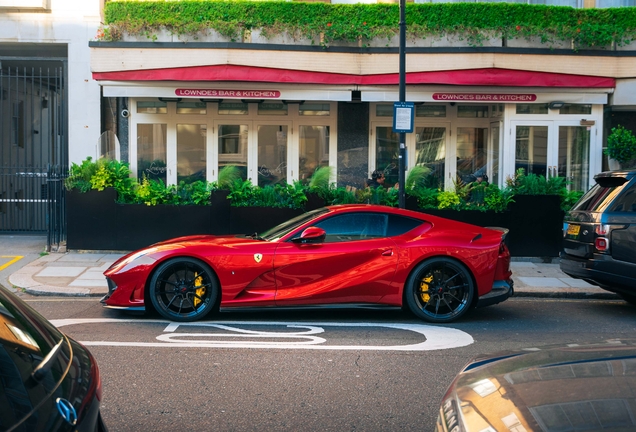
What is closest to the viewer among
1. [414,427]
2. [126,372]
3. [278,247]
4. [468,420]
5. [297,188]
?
[468,420]

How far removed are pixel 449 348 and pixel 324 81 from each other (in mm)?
8383

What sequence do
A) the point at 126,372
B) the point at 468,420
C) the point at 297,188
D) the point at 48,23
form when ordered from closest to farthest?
the point at 468,420 → the point at 126,372 → the point at 297,188 → the point at 48,23

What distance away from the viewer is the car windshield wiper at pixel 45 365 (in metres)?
2.33

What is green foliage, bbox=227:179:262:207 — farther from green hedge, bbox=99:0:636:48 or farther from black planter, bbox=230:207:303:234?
green hedge, bbox=99:0:636:48

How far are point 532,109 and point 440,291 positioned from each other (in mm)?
8050

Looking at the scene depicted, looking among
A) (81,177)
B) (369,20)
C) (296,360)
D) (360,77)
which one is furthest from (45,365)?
(369,20)

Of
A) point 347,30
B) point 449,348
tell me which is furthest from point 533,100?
point 449,348

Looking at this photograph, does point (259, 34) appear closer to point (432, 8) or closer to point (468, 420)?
point (432, 8)

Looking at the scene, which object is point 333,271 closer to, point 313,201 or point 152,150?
point 313,201

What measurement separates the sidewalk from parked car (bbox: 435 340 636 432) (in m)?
7.14

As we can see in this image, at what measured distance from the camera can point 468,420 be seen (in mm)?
2818

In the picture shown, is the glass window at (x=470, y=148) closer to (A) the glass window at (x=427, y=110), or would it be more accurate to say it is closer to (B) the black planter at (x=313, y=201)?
(A) the glass window at (x=427, y=110)

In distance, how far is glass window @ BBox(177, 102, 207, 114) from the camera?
1555 centimetres

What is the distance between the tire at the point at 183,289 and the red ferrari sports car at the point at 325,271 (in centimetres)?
1
